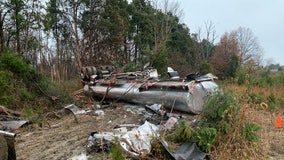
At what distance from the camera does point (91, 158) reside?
13.8 ft

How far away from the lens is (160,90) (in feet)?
25.6

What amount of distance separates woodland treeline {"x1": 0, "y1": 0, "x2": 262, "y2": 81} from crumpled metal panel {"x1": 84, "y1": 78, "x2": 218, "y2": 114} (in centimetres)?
343

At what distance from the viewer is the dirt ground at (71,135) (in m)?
4.64

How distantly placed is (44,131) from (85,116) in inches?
62.9

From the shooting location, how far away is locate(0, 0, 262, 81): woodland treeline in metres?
13.2

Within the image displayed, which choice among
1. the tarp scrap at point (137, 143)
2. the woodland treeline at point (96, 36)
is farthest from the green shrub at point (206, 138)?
the woodland treeline at point (96, 36)

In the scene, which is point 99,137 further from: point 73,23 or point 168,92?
point 73,23

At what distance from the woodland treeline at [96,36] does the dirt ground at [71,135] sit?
4.48m

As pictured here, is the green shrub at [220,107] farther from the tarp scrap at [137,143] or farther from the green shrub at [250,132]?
the tarp scrap at [137,143]

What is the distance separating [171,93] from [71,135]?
285 centimetres

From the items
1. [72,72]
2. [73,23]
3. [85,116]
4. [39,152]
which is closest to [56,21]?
[73,23]

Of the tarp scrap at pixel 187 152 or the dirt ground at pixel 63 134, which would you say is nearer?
the tarp scrap at pixel 187 152

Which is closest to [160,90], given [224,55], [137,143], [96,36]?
[137,143]

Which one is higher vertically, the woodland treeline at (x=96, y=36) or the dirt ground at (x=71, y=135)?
the woodland treeline at (x=96, y=36)
